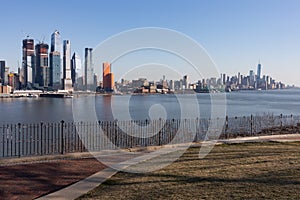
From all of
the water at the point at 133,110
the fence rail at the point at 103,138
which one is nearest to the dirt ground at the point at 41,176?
the fence rail at the point at 103,138

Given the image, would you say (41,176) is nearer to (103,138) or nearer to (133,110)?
(103,138)

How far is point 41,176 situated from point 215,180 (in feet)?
15.6

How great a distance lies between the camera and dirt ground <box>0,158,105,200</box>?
7754 mm

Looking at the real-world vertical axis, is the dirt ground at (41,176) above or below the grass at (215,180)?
below

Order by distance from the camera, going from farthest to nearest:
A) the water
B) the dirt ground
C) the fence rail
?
the water → the fence rail → the dirt ground

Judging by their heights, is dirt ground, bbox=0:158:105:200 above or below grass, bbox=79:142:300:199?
below

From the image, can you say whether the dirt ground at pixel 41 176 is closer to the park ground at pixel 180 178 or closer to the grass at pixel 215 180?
the park ground at pixel 180 178

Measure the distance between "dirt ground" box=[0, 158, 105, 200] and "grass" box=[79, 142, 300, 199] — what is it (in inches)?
44.6

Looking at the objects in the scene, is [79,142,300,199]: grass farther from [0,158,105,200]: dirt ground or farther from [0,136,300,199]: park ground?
[0,158,105,200]: dirt ground

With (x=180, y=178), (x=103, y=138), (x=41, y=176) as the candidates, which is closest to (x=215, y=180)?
(x=180, y=178)

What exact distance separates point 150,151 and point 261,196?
6.66 metres

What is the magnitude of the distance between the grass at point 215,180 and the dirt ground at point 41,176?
3.71ft

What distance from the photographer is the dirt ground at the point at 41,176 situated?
25.4 ft

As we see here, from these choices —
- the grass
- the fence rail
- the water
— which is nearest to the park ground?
the grass
